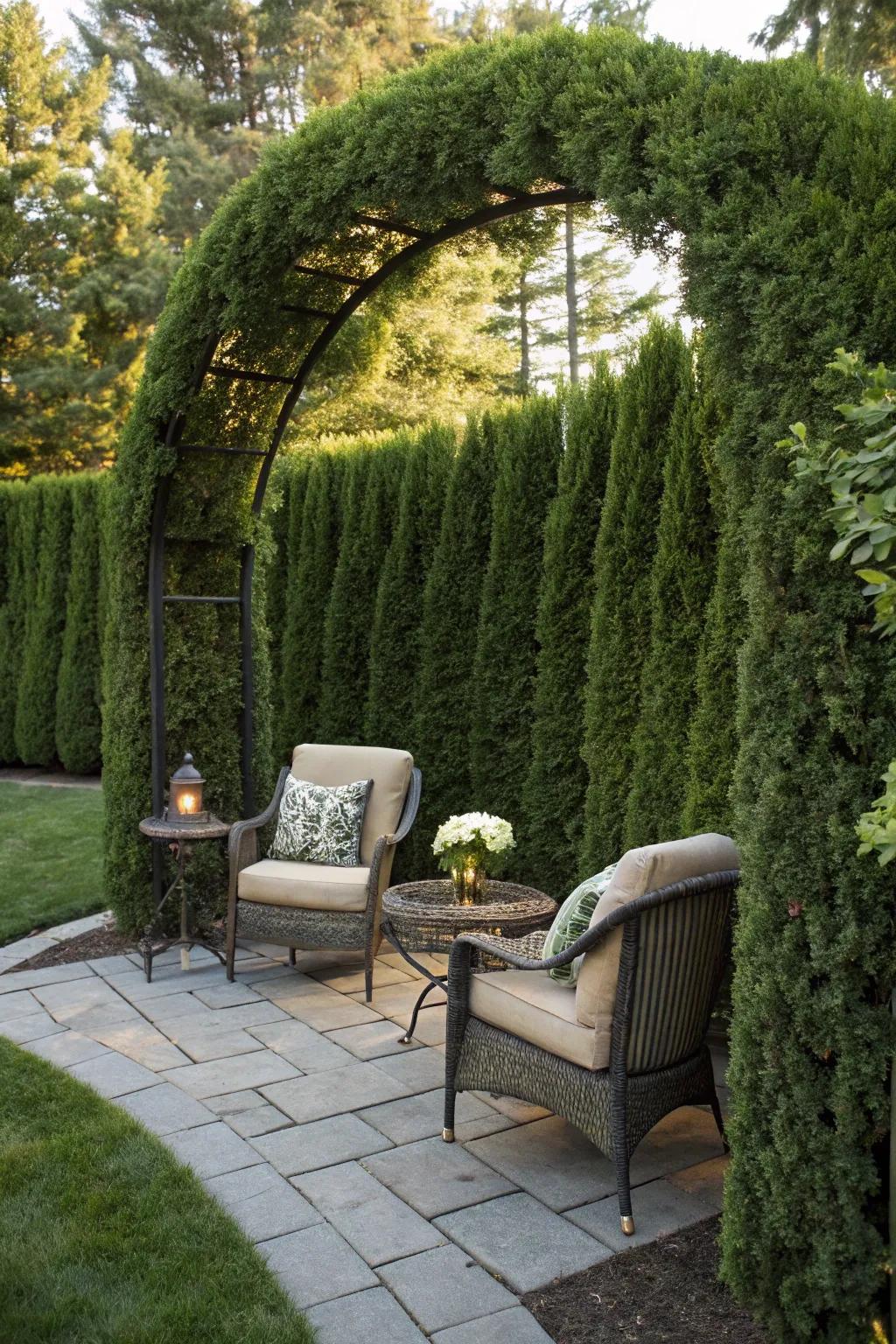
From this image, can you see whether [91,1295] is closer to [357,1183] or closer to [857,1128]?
[357,1183]

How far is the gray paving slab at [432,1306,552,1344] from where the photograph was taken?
240 centimetres

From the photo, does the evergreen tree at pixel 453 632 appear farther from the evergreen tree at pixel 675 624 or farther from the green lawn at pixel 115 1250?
the green lawn at pixel 115 1250

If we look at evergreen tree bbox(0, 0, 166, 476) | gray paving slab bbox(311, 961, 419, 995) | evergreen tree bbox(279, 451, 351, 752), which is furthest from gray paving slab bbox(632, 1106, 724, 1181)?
evergreen tree bbox(0, 0, 166, 476)

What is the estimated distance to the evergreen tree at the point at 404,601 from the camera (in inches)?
246

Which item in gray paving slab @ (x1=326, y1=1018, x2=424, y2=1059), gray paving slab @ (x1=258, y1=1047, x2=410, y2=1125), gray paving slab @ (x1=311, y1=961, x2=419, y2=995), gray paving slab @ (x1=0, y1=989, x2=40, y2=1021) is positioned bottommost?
gray paving slab @ (x1=0, y1=989, x2=40, y2=1021)

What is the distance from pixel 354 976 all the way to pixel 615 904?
8.13 feet

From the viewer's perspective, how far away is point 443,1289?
102 inches

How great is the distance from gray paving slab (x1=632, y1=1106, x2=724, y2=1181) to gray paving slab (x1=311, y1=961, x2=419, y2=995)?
1721 millimetres

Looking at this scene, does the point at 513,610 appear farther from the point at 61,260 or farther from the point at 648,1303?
the point at 61,260

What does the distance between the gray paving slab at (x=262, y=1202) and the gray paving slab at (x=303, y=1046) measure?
82 cm

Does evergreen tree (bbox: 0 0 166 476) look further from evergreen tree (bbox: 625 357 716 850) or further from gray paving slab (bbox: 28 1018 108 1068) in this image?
evergreen tree (bbox: 625 357 716 850)

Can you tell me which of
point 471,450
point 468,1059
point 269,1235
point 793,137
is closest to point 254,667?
point 471,450

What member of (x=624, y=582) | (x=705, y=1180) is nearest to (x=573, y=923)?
(x=705, y=1180)

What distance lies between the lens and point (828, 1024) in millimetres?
2367
